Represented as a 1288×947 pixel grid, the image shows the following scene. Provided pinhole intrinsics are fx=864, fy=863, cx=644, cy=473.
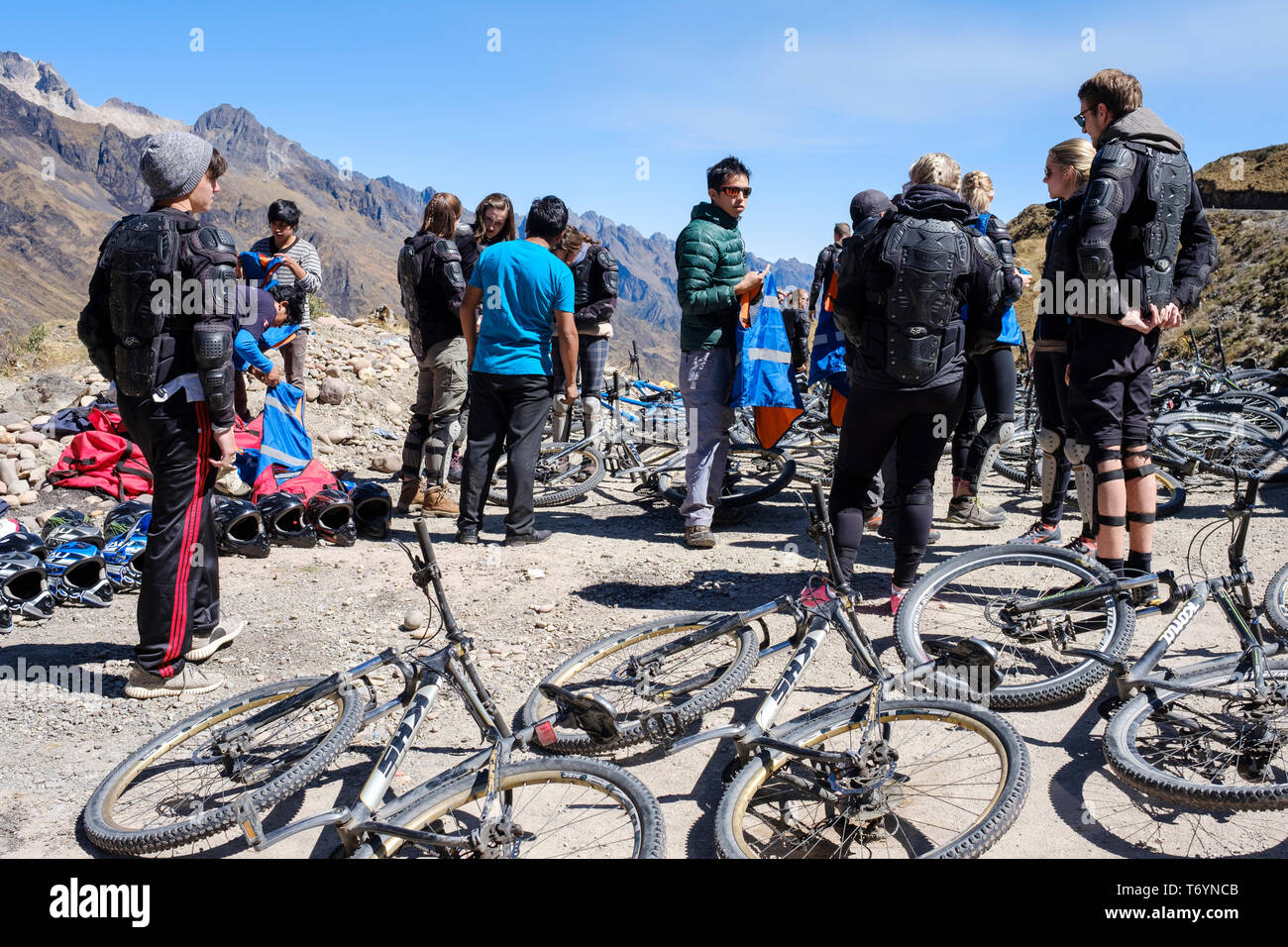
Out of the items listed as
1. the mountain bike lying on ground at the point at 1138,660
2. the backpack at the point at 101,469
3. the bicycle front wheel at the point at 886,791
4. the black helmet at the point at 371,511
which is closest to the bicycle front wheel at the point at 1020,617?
the mountain bike lying on ground at the point at 1138,660

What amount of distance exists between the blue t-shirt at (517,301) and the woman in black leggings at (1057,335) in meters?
2.97

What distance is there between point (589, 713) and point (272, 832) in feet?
3.33

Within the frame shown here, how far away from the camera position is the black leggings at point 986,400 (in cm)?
605

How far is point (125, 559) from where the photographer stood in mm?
5270

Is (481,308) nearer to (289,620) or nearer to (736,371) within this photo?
(736,371)

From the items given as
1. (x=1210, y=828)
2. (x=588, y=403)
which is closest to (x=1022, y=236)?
(x=588, y=403)

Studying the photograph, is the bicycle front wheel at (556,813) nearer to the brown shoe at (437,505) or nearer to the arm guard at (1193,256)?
the arm guard at (1193,256)

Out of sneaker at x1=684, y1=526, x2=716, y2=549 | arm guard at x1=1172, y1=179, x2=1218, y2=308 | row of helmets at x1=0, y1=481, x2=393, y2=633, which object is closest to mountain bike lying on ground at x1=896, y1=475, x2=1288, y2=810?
arm guard at x1=1172, y1=179, x2=1218, y2=308

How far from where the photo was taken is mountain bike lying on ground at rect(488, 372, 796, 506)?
695 centimetres

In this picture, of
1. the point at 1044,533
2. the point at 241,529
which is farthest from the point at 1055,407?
the point at 241,529

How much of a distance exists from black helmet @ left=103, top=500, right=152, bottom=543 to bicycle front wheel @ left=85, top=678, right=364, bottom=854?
2903 mm

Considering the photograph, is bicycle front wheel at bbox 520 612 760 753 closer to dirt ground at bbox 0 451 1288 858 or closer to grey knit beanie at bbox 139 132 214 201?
dirt ground at bbox 0 451 1288 858

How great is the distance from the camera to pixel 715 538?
620 centimetres

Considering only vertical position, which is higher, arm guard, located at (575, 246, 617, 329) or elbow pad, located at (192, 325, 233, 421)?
arm guard, located at (575, 246, 617, 329)
